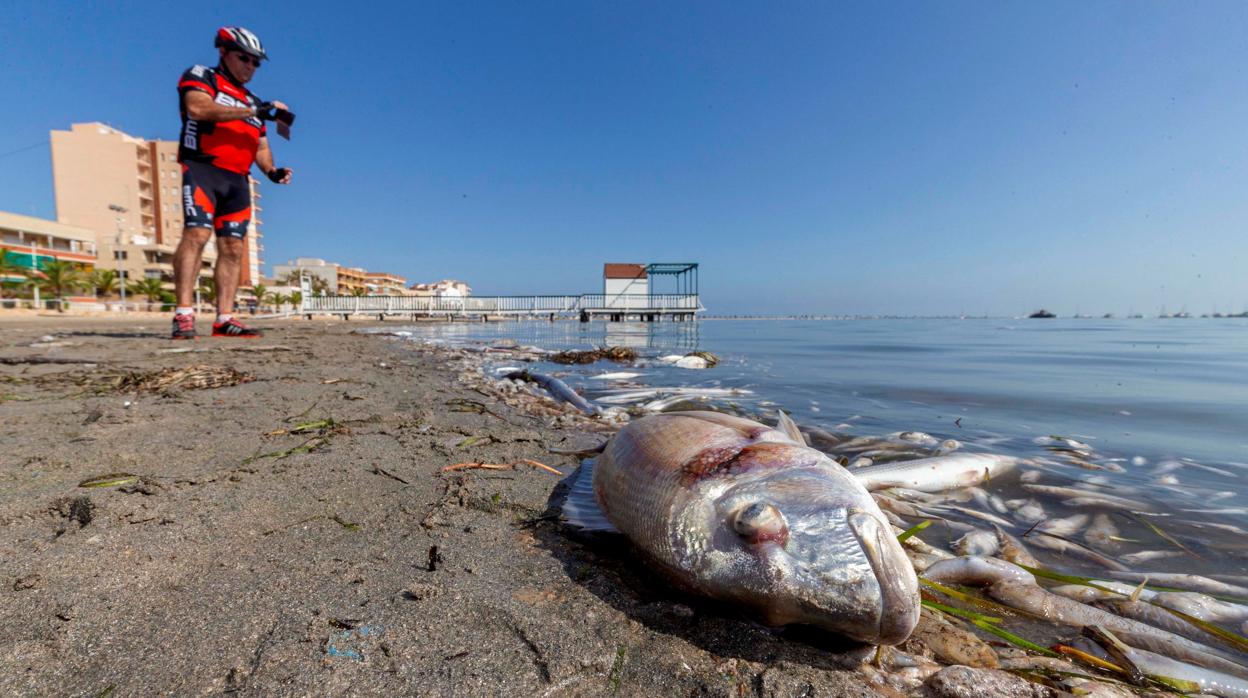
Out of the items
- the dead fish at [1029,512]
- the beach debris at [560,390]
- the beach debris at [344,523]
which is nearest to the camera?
the beach debris at [344,523]

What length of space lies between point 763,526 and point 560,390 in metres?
4.21

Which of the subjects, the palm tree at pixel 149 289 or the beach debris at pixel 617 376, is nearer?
the beach debris at pixel 617 376

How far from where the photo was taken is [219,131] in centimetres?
736

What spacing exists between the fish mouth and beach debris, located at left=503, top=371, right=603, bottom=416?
3270 millimetres

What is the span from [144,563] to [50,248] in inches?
3286

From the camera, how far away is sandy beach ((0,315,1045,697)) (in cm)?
109

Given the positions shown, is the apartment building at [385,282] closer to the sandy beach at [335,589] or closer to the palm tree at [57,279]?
the palm tree at [57,279]

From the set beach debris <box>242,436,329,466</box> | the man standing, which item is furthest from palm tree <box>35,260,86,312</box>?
beach debris <box>242,436,329,466</box>

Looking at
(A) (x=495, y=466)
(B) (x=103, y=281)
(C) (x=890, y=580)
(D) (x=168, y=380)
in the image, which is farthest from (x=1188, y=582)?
(B) (x=103, y=281)

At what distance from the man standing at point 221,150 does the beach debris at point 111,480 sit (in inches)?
270

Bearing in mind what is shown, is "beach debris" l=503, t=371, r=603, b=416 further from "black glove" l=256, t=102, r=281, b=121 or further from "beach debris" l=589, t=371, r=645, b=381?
"black glove" l=256, t=102, r=281, b=121

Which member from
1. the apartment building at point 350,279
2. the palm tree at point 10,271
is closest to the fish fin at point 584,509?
the palm tree at point 10,271

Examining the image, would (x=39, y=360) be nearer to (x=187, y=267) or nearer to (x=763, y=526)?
(x=187, y=267)

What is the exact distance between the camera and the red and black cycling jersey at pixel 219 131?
6.88 metres
